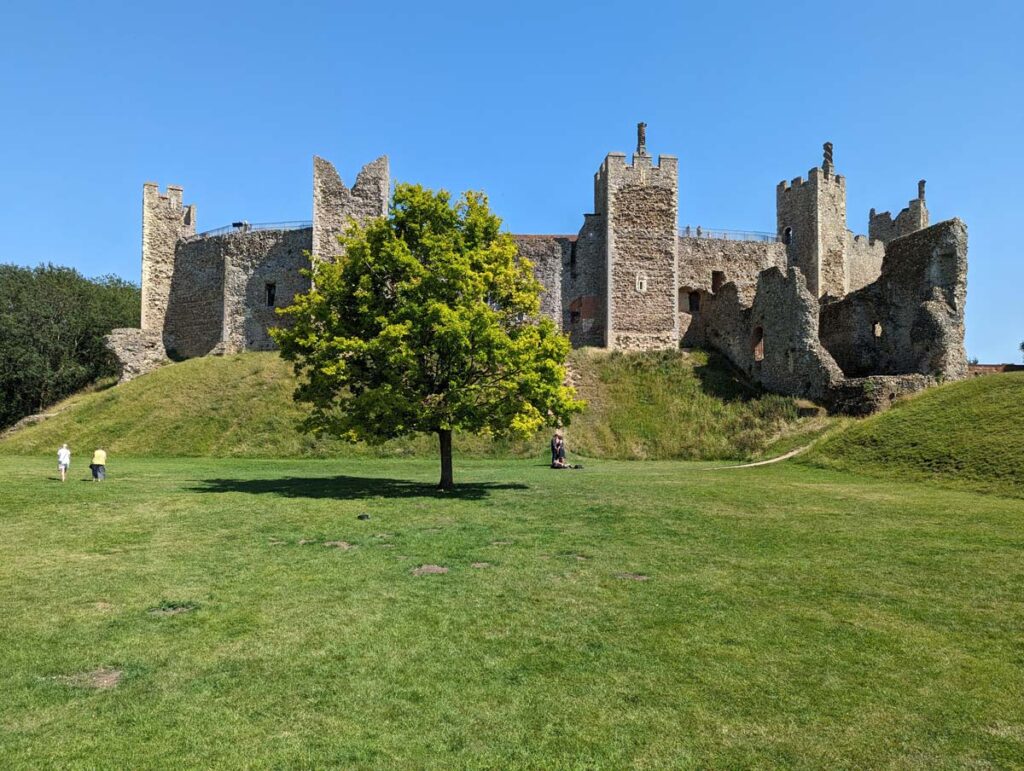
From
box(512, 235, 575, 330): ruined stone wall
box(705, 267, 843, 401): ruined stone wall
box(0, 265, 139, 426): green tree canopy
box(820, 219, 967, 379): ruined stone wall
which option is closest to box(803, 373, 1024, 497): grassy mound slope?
box(820, 219, 967, 379): ruined stone wall

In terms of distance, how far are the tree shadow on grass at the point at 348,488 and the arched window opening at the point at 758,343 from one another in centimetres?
2192

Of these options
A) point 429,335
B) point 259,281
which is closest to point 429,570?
point 429,335

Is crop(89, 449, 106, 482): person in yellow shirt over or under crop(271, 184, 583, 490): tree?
under

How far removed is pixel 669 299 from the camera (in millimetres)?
40312

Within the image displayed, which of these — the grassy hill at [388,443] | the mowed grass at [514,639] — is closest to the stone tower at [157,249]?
the grassy hill at [388,443]

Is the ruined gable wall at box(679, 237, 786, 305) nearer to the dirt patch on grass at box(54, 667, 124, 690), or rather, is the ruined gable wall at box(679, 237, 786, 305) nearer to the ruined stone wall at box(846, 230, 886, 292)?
the ruined stone wall at box(846, 230, 886, 292)

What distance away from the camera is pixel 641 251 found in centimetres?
4038

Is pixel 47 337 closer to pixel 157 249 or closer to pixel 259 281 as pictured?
pixel 157 249

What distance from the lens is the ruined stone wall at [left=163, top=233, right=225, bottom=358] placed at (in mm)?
43969

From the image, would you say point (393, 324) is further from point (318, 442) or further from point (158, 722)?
point (318, 442)

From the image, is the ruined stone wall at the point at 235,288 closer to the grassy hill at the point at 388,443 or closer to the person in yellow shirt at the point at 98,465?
the grassy hill at the point at 388,443

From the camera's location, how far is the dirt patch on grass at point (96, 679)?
580 centimetres

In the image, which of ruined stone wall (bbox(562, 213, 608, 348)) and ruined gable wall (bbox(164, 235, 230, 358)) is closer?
ruined stone wall (bbox(562, 213, 608, 348))

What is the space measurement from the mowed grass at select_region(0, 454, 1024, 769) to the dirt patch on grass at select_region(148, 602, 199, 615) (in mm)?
79
